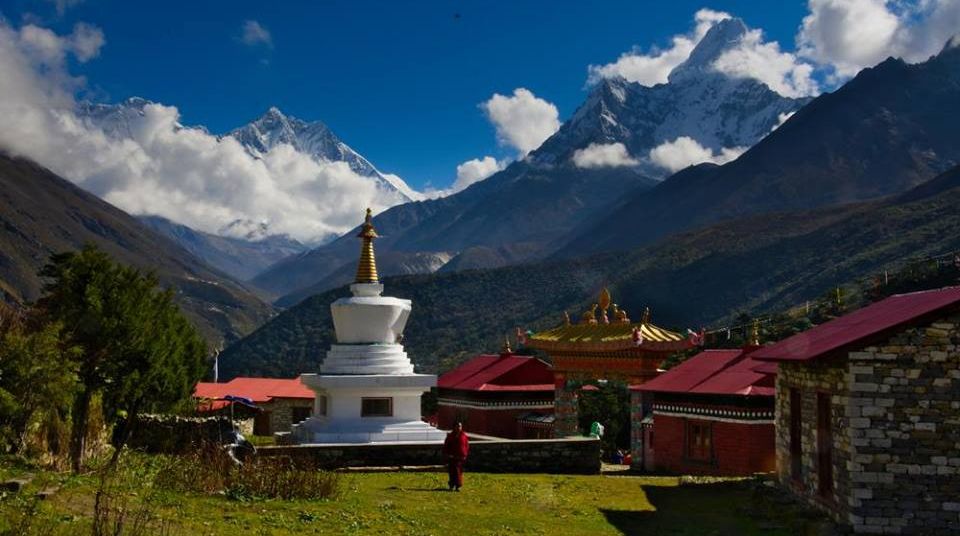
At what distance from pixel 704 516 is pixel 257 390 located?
35400mm

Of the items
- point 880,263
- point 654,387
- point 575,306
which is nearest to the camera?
point 654,387

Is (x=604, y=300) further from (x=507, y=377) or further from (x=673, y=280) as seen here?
(x=673, y=280)

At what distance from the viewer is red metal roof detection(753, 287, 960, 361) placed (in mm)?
15273

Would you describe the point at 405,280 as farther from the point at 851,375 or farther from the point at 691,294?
the point at 851,375

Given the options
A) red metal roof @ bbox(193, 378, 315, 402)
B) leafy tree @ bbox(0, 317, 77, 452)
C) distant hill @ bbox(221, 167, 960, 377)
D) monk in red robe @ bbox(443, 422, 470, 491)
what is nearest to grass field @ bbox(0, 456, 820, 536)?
monk in red robe @ bbox(443, 422, 470, 491)

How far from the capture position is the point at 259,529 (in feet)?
45.1

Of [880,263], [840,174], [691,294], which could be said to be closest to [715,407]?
[880,263]

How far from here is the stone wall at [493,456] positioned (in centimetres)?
2277

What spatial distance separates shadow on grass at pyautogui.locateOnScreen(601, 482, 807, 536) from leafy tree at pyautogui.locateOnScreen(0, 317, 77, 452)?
34.0 ft

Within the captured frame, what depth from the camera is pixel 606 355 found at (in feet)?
104

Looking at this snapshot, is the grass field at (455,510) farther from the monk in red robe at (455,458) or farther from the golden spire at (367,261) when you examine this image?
the golden spire at (367,261)

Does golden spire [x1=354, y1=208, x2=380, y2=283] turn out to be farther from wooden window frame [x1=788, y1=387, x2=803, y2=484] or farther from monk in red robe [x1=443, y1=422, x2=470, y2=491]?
wooden window frame [x1=788, y1=387, x2=803, y2=484]

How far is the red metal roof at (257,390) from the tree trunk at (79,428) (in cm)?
2559

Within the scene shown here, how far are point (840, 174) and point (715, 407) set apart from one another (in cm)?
17100
